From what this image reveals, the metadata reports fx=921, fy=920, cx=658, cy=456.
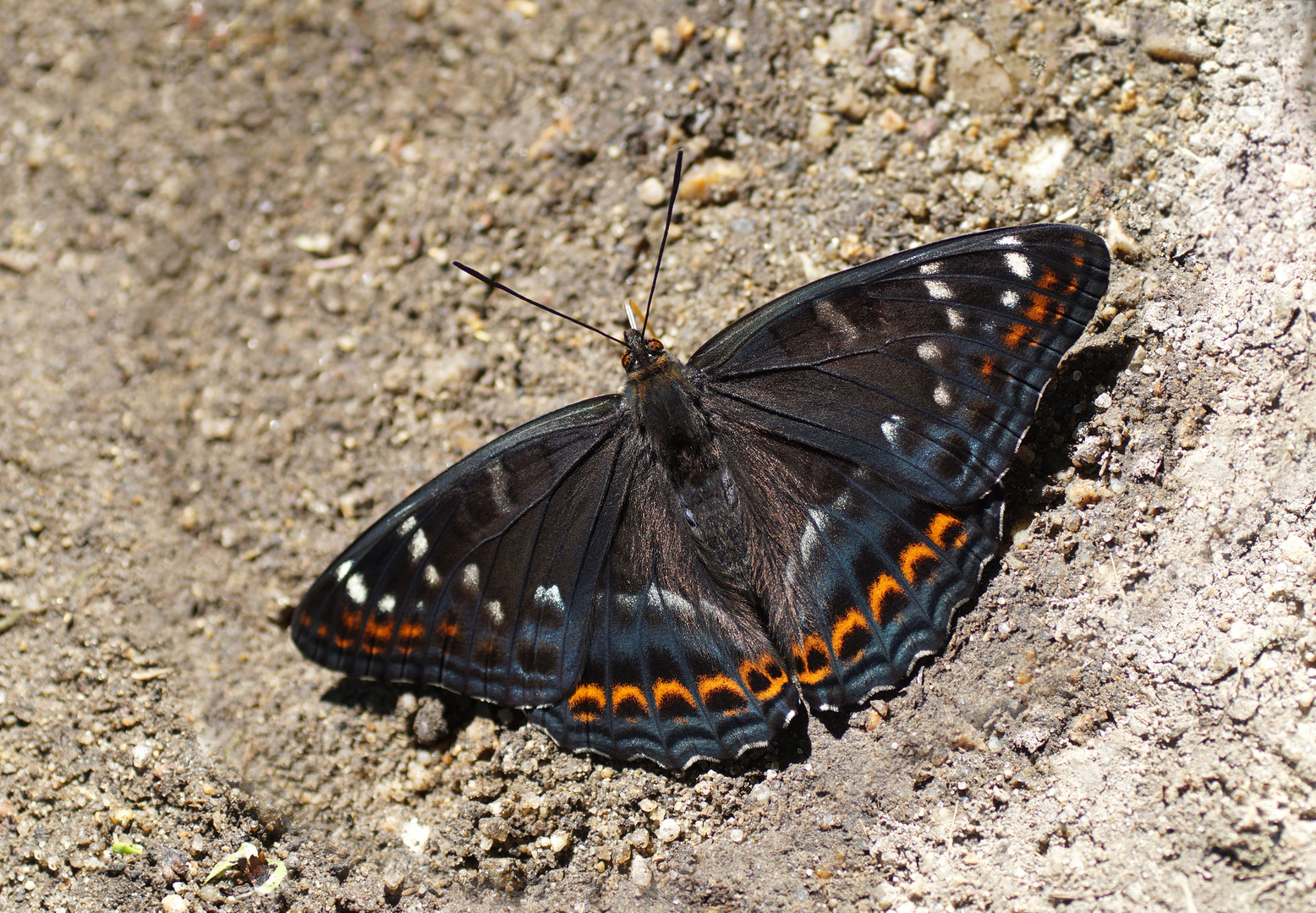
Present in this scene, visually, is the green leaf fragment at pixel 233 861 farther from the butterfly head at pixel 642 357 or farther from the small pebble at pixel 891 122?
the small pebble at pixel 891 122

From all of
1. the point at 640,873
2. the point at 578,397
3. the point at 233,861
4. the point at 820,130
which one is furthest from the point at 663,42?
the point at 233,861

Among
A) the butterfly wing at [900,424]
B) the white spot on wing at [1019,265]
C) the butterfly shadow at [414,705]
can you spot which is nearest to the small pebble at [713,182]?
the butterfly wing at [900,424]

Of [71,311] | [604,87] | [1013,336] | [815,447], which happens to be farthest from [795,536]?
[71,311]

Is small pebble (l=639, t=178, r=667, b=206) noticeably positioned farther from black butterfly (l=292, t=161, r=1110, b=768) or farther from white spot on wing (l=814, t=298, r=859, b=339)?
white spot on wing (l=814, t=298, r=859, b=339)

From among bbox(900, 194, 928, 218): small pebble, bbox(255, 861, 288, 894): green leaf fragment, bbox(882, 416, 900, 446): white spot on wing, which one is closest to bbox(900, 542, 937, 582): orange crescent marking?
bbox(882, 416, 900, 446): white spot on wing

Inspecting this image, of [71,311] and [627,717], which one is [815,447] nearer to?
[627,717]

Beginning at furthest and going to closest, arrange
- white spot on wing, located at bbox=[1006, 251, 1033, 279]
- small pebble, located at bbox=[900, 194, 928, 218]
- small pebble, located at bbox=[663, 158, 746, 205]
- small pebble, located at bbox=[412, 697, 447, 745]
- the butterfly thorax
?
1. small pebble, located at bbox=[663, 158, 746, 205]
2. small pebble, located at bbox=[900, 194, 928, 218]
3. small pebble, located at bbox=[412, 697, 447, 745]
4. the butterfly thorax
5. white spot on wing, located at bbox=[1006, 251, 1033, 279]
